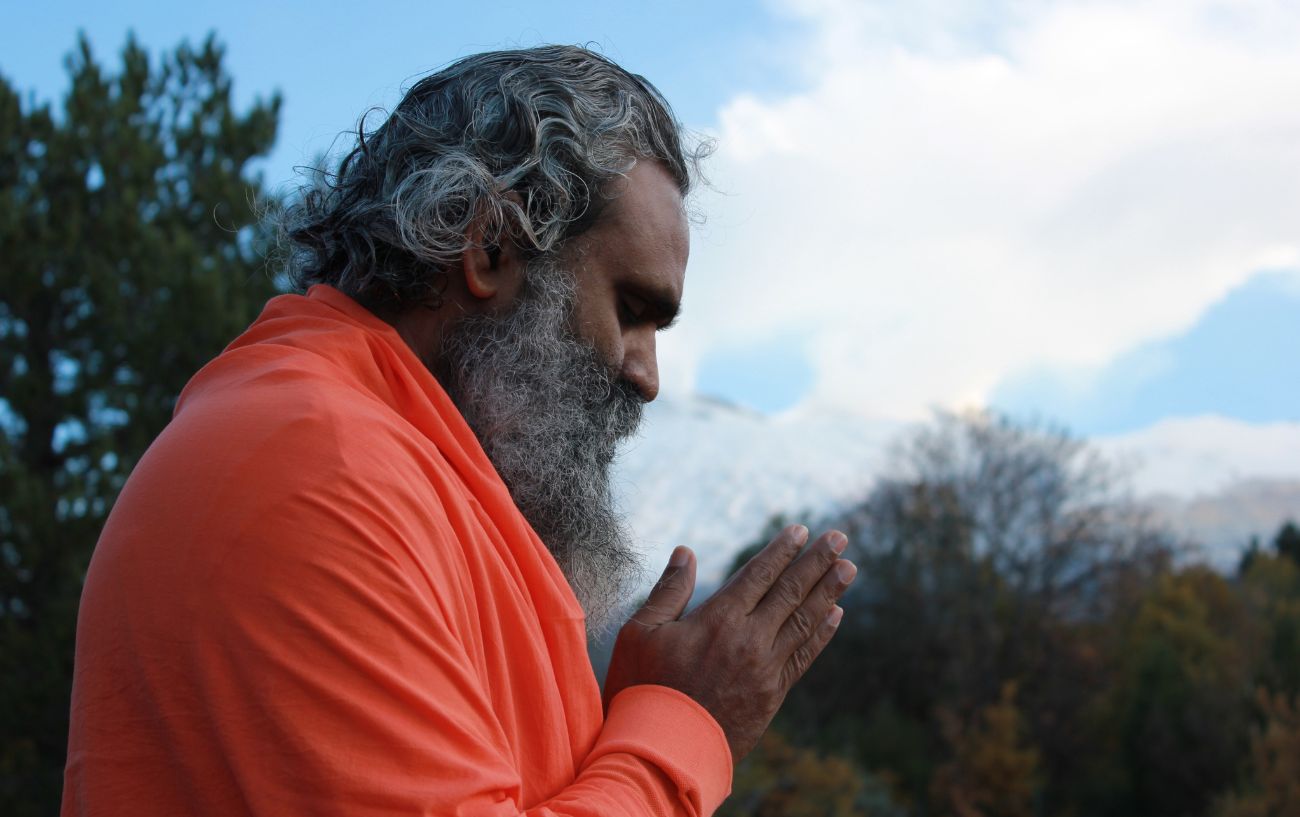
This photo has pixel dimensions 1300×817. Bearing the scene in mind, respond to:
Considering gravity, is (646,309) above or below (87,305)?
below

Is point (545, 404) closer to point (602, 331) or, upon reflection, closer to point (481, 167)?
point (602, 331)

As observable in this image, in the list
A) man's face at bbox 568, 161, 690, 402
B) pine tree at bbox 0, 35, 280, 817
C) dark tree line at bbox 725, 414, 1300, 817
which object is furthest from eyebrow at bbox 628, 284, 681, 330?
dark tree line at bbox 725, 414, 1300, 817

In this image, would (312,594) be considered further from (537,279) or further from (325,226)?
(325,226)

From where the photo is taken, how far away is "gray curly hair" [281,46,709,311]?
187cm

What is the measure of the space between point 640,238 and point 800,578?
1.97 feet

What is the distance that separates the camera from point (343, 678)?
1.24 meters

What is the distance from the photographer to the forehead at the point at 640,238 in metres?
1.95

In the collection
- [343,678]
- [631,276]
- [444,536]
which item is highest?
[631,276]

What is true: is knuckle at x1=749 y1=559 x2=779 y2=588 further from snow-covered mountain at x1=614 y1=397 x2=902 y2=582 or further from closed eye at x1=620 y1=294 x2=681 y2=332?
snow-covered mountain at x1=614 y1=397 x2=902 y2=582

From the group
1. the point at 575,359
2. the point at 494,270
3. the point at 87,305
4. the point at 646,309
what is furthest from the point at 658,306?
the point at 87,305

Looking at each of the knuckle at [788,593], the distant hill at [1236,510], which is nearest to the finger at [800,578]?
the knuckle at [788,593]

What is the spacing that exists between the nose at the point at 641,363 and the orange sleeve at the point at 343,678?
69cm

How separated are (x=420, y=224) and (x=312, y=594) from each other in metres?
0.75

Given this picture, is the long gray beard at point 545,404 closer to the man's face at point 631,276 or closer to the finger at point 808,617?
the man's face at point 631,276
